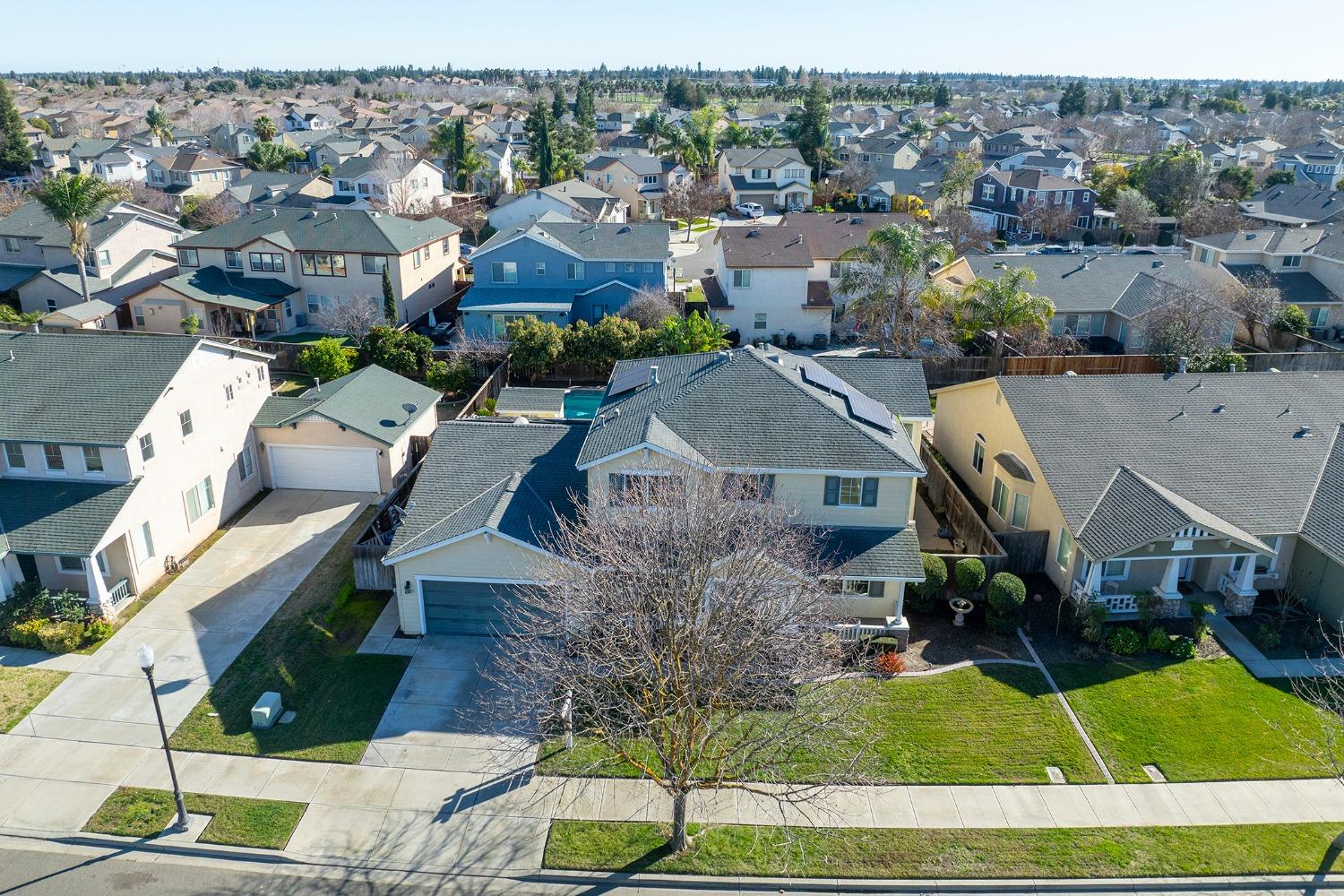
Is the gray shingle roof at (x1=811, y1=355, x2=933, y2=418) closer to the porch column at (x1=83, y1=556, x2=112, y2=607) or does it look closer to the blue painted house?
the blue painted house

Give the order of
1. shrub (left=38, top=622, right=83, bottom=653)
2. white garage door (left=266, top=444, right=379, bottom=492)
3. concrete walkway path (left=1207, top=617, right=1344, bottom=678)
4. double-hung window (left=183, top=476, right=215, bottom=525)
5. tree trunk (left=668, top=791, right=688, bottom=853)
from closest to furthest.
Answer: tree trunk (left=668, top=791, right=688, bottom=853), concrete walkway path (left=1207, top=617, right=1344, bottom=678), shrub (left=38, top=622, right=83, bottom=653), double-hung window (left=183, top=476, right=215, bottom=525), white garage door (left=266, top=444, right=379, bottom=492)

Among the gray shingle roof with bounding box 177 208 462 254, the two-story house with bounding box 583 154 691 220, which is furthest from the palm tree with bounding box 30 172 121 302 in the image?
the two-story house with bounding box 583 154 691 220

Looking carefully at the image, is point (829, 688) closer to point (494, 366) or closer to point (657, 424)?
point (657, 424)

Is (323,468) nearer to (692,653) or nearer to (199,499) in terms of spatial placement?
(199,499)

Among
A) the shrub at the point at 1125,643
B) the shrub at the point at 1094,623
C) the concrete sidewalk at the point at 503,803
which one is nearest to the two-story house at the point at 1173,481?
the shrub at the point at 1094,623

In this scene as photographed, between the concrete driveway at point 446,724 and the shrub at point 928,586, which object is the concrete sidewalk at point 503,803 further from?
the shrub at point 928,586

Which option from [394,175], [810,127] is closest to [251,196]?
[394,175]

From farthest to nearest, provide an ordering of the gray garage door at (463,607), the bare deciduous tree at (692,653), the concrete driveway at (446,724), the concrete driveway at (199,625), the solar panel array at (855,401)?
the solar panel array at (855,401) → the gray garage door at (463,607) → the concrete driveway at (199,625) → the concrete driveway at (446,724) → the bare deciduous tree at (692,653)
